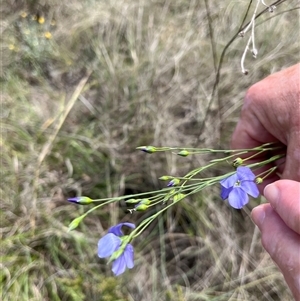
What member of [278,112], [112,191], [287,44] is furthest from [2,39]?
[278,112]

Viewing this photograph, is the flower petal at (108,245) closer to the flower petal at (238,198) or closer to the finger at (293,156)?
the flower petal at (238,198)

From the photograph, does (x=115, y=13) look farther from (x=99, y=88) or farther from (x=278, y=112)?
(x=278, y=112)

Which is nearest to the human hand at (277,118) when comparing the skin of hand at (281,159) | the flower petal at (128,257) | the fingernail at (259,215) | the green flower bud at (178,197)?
the skin of hand at (281,159)

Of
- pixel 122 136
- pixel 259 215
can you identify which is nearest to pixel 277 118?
pixel 259 215

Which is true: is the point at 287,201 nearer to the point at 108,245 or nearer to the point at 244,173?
the point at 244,173

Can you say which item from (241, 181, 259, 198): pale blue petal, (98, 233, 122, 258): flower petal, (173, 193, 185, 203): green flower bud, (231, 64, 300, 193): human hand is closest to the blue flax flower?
(98, 233, 122, 258): flower petal

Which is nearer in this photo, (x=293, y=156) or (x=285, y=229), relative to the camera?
(x=285, y=229)

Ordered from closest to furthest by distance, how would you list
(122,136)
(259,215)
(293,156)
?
1. (259,215)
2. (293,156)
3. (122,136)

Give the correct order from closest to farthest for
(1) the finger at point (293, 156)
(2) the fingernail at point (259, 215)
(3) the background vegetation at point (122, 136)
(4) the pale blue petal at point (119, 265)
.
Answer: (4) the pale blue petal at point (119, 265) → (2) the fingernail at point (259, 215) → (1) the finger at point (293, 156) → (3) the background vegetation at point (122, 136)
